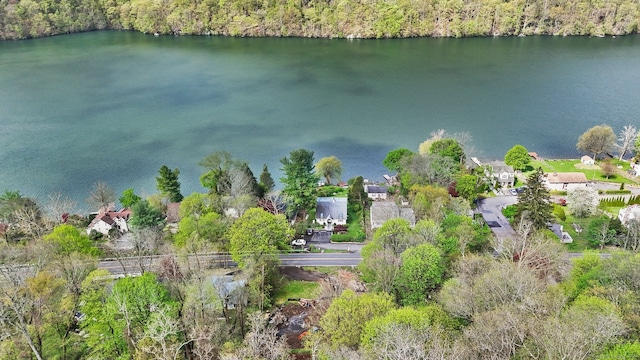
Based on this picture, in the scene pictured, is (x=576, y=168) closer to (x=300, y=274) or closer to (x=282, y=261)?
(x=300, y=274)

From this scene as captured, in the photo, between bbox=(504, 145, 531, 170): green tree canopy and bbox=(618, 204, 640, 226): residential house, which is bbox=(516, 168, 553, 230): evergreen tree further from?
bbox=(504, 145, 531, 170): green tree canopy

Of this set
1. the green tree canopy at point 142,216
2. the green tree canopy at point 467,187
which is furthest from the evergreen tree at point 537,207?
the green tree canopy at point 142,216

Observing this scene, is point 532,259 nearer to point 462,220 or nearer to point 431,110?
point 462,220

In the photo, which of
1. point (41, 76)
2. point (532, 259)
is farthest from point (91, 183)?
point (41, 76)

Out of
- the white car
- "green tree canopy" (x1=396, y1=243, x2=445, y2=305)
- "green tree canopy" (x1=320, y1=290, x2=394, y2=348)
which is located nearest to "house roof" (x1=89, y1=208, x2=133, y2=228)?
the white car

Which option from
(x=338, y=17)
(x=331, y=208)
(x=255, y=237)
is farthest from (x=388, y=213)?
(x=338, y=17)
